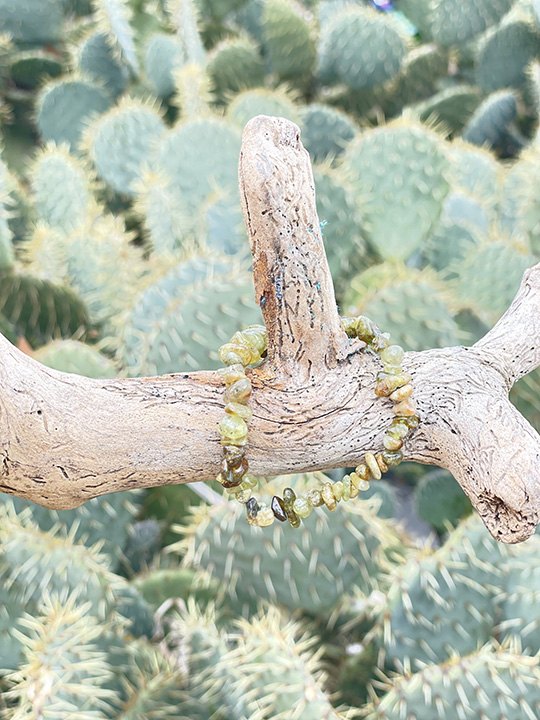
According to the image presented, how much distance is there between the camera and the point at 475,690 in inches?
26.9

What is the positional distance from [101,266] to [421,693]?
939 millimetres

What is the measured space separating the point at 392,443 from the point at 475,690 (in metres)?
0.41

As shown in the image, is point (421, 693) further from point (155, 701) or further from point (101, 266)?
point (101, 266)

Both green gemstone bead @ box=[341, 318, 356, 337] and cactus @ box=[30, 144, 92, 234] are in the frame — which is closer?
green gemstone bead @ box=[341, 318, 356, 337]

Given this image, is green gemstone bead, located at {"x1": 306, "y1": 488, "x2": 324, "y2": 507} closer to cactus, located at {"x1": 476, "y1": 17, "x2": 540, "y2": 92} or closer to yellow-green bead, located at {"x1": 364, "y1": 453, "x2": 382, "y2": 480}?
yellow-green bead, located at {"x1": 364, "y1": 453, "x2": 382, "y2": 480}

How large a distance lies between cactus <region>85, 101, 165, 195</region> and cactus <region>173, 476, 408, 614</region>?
1131 millimetres

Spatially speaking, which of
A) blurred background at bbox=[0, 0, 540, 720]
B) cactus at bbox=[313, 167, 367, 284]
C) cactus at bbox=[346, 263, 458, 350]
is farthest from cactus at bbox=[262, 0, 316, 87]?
cactus at bbox=[346, 263, 458, 350]

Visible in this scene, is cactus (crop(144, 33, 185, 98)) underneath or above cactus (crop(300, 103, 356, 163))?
underneath

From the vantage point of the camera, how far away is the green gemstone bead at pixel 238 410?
39 cm

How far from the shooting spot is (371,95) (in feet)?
7.37

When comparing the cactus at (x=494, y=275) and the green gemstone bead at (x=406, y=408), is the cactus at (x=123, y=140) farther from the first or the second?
the green gemstone bead at (x=406, y=408)

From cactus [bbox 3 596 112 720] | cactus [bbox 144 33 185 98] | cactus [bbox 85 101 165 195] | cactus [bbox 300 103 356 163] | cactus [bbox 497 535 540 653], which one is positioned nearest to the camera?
cactus [bbox 3 596 112 720]

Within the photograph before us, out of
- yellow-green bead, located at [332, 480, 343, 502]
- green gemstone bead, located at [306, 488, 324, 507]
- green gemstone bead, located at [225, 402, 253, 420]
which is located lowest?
green gemstone bead, located at [306, 488, 324, 507]

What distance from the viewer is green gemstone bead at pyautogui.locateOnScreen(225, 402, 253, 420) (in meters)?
0.39
